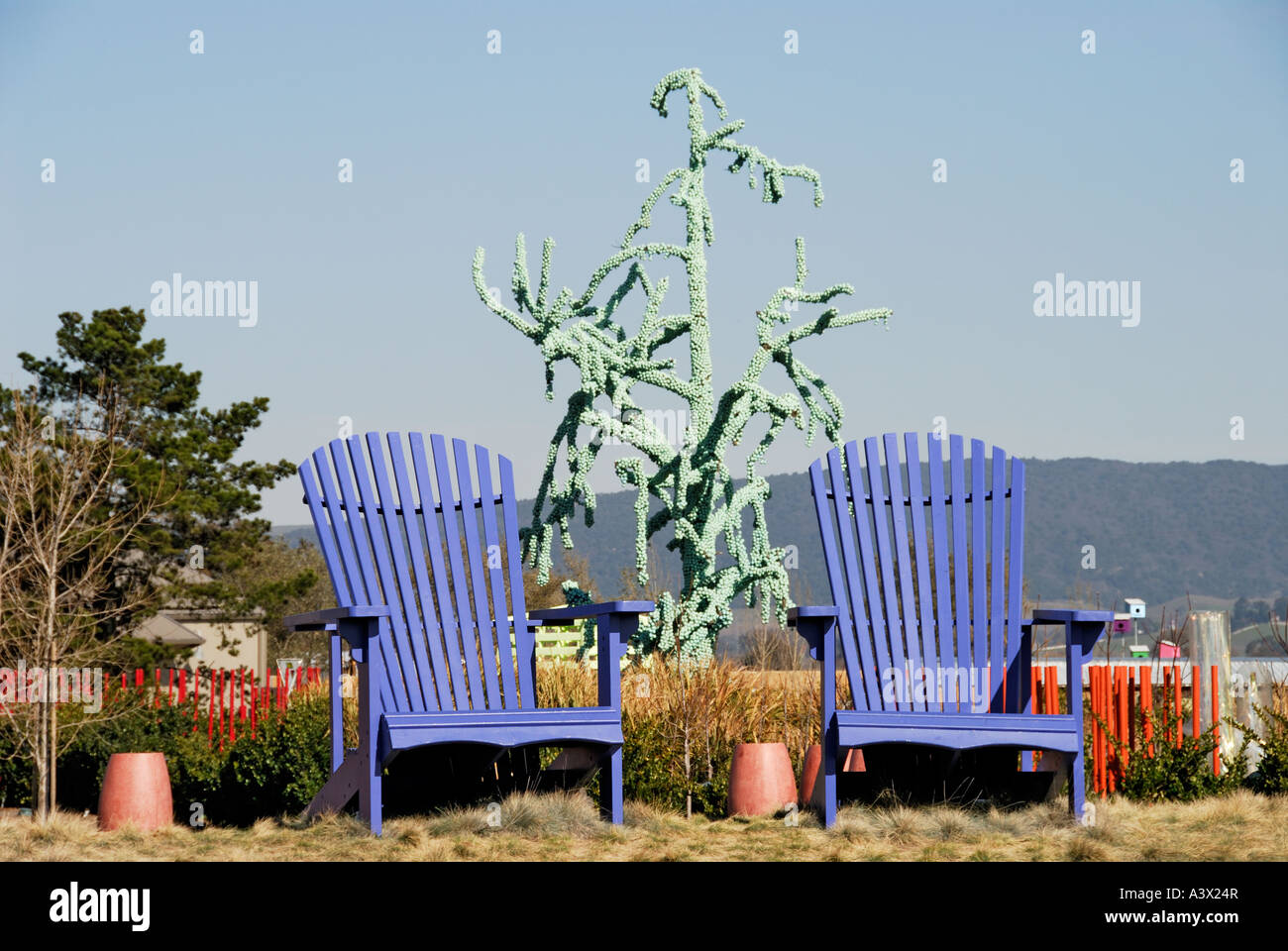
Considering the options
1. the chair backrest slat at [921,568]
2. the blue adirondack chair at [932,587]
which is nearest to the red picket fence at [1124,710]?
the blue adirondack chair at [932,587]

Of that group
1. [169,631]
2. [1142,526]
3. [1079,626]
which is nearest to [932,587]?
[1079,626]

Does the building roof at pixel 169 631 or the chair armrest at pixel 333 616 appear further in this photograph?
the building roof at pixel 169 631

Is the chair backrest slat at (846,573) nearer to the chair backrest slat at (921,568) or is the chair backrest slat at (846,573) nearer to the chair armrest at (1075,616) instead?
the chair backrest slat at (921,568)

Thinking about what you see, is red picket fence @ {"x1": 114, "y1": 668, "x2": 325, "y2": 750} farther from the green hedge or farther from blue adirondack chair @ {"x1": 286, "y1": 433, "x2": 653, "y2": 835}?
blue adirondack chair @ {"x1": 286, "y1": 433, "x2": 653, "y2": 835}

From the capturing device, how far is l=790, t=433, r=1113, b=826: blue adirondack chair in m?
4.77

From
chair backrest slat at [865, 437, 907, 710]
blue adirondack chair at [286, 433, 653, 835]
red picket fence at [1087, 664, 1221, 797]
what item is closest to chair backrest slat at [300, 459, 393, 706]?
blue adirondack chair at [286, 433, 653, 835]

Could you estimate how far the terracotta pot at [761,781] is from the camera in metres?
4.97

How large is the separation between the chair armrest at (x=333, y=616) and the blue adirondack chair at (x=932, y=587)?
1.33 metres

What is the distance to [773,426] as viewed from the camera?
7715 mm

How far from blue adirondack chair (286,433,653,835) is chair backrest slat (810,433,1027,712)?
2.71ft

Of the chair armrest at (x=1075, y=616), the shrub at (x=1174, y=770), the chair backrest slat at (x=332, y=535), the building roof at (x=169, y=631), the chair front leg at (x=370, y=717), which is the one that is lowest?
the building roof at (x=169, y=631)

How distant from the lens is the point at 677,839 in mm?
4301
